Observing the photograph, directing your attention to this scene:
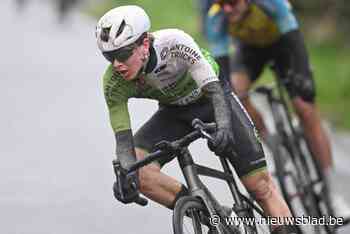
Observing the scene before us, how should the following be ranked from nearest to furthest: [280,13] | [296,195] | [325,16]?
[280,13] < [296,195] < [325,16]

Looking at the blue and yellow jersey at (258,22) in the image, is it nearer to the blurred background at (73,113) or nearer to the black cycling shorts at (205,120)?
the blurred background at (73,113)

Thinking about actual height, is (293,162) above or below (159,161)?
above

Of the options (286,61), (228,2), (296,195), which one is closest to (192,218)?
(228,2)

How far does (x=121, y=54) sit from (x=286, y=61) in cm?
343

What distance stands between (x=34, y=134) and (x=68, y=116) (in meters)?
1.30

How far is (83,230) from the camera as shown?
379 inches

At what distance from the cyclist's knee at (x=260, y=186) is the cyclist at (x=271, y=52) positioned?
5.71 ft

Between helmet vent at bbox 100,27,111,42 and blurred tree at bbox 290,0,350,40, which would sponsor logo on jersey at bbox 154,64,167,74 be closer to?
helmet vent at bbox 100,27,111,42

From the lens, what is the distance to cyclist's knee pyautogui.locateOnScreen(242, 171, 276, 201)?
303 inches

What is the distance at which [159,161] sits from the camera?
7457mm

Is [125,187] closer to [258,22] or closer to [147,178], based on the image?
[147,178]

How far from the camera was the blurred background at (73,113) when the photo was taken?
10.4m

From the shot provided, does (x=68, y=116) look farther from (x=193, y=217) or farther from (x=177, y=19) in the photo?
(x=177, y=19)

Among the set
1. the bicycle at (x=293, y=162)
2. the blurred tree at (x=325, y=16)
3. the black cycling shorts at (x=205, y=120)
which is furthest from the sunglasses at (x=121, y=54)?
the blurred tree at (x=325, y=16)
